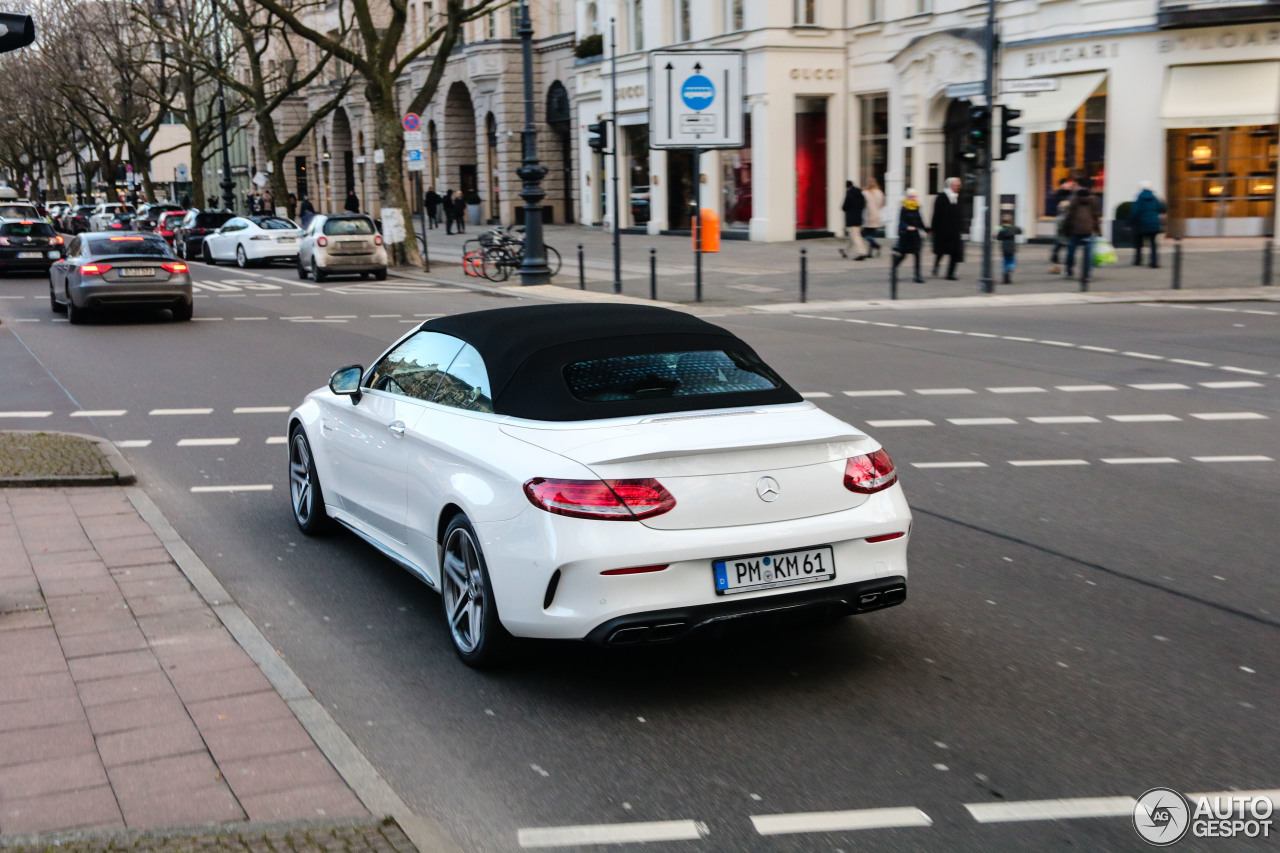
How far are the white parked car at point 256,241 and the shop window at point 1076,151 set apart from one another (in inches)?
739

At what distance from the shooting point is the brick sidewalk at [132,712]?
3.98 meters

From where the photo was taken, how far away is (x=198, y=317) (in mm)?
22016

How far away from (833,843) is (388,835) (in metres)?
1.21

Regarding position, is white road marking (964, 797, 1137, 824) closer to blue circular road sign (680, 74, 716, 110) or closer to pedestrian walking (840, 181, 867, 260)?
blue circular road sign (680, 74, 716, 110)

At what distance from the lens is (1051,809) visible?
405 centimetres

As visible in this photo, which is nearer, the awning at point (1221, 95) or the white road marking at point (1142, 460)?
the white road marking at point (1142, 460)

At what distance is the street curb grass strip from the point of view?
3.84 meters

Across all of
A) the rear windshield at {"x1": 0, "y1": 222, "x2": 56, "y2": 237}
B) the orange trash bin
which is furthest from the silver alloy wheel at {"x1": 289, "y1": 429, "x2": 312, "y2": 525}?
the rear windshield at {"x1": 0, "y1": 222, "x2": 56, "y2": 237}

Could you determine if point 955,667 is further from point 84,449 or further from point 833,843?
point 84,449

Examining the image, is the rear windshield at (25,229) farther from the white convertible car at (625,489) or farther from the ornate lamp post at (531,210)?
the white convertible car at (625,489)

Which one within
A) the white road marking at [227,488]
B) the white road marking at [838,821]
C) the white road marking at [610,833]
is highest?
the white road marking at [610,833]

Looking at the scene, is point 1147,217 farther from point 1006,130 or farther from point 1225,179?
point 1225,179

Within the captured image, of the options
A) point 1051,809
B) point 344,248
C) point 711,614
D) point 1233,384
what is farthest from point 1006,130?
point 1051,809

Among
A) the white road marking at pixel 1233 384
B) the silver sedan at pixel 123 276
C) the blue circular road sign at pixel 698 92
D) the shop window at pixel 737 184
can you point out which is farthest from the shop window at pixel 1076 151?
the silver sedan at pixel 123 276
